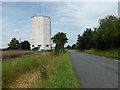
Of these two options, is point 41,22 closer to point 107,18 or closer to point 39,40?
point 39,40

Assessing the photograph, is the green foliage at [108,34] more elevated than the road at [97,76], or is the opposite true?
the green foliage at [108,34]

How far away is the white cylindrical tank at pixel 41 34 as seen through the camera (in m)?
97.9

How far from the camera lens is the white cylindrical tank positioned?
97.9 m

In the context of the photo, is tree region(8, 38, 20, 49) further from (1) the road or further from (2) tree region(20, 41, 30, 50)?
(1) the road

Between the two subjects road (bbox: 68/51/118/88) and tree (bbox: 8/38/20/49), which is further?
tree (bbox: 8/38/20/49)

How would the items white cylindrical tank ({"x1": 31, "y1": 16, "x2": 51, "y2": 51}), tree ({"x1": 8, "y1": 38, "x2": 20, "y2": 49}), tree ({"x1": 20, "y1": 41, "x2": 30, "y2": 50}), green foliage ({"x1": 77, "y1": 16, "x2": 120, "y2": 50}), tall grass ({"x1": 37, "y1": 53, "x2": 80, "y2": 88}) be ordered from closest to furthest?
tall grass ({"x1": 37, "y1": 53, "x2": 80, "y2": 88}) → green foliage ({"x1": 77, "y1": 16, "x2": 120, "y2": 50}) → white cylindrical tank ({"x1": 31, "y1": 16, "x2": 51, "y2": 51}) → tree ({"x1": 8, "y1": 38, "x2": 20, "y2": 49}) → tree ({"x1": 20, "y1": 41, "x2": 30, "y2": 50})

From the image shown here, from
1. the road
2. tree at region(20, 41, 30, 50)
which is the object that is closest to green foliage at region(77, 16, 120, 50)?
the road

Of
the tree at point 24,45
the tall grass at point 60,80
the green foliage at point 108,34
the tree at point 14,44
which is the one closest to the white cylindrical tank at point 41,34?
the green foliage at point 108,34

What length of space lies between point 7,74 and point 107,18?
70.4 meters

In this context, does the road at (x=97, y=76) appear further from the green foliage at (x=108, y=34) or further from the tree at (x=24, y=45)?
the tree at (x=24, y=45)

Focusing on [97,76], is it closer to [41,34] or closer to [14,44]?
[41,34]

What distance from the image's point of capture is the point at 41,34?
3944 inches

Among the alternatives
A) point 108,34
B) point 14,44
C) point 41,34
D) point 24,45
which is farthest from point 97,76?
point 14,44

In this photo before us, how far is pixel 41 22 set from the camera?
104812mm
